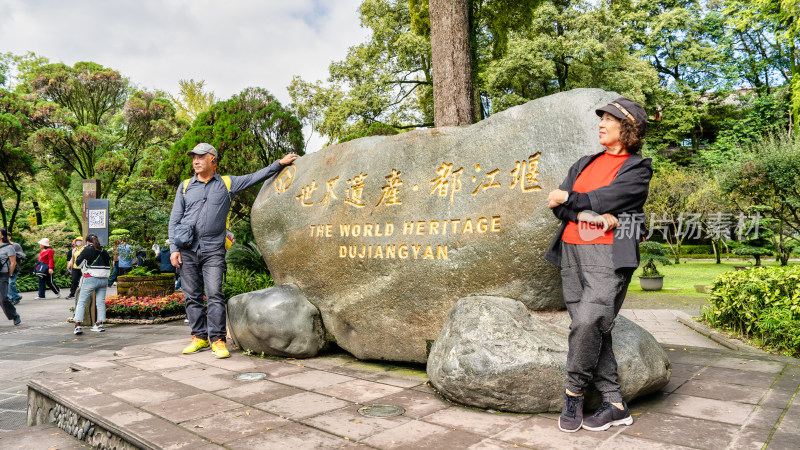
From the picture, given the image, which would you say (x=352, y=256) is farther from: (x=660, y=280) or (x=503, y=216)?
(x=660, y=280)

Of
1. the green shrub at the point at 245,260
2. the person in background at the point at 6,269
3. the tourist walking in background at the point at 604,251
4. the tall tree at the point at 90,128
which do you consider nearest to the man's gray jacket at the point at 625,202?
the tourist walking in background at the point at 604,251

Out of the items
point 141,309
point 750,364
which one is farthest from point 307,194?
point 141,309

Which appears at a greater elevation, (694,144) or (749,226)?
(694,144)

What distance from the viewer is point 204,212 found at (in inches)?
201

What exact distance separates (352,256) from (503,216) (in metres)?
1.52

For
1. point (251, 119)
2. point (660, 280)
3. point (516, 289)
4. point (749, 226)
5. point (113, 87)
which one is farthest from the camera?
point (113, 87)

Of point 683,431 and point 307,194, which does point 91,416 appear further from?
point 683,431

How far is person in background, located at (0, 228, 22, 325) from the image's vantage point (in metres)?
8.87

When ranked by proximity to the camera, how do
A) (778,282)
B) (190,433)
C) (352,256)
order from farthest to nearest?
1. (778,282)
2. (352,256)
3. (190,433)

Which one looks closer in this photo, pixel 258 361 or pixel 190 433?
pixel 190 433

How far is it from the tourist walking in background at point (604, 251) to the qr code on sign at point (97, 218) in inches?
451

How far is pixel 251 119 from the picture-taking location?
11836 mm

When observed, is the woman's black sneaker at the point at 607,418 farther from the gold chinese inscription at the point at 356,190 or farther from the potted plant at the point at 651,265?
the potted plant at the point at 651,265

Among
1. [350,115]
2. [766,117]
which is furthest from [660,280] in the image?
[766,117]
